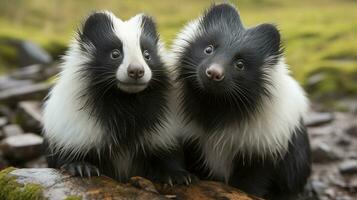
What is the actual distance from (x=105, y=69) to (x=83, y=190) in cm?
113

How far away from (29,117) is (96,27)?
15.5ft

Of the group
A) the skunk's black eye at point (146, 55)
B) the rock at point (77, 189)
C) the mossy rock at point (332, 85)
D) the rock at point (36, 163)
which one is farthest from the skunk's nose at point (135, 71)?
the mossy rock at point (332, 85)

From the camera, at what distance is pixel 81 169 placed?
18.3 feet

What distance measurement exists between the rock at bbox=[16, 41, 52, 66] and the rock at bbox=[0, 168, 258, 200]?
12.1 meters

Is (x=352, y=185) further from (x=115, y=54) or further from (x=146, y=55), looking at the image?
(x=115, y=54)

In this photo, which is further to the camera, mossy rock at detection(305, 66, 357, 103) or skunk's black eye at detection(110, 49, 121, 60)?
mossy rock at detection(305, 66, 357, 103)

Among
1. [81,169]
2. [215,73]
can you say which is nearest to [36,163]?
[81,169]

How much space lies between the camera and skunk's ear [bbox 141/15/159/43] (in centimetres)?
Answer: 606

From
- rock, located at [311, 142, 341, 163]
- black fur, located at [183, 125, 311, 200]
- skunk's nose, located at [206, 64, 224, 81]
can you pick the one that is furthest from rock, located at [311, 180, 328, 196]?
skunk's nose, located at [206, 64, 224, 81]

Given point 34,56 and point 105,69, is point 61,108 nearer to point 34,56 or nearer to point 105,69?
point 105,69

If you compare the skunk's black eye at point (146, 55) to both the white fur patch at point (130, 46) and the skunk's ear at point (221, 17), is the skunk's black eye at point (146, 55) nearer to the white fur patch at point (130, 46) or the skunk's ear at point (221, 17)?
the white fur patch at point (130, 46)

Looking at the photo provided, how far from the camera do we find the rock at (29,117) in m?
10.0

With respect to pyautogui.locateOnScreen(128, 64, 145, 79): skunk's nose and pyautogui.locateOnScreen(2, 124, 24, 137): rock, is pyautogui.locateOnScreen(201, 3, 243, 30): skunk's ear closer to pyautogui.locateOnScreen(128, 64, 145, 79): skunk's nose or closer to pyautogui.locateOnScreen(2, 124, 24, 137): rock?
pyautogui.locateOnScreen(128, 64, 145, 79): skunk's nose

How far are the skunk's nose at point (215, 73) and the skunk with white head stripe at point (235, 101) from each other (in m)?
0.05
